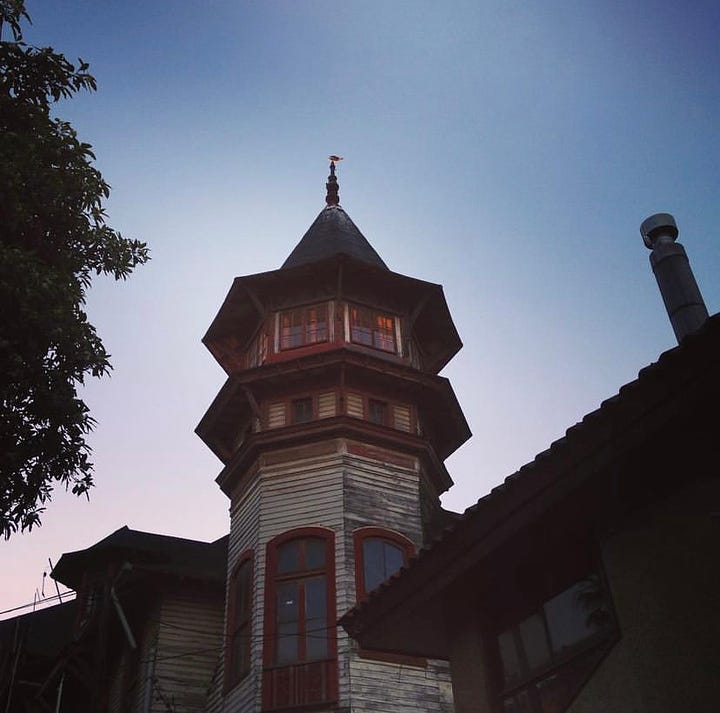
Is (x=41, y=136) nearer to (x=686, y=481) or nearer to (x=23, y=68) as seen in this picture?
(x=23, y=68)

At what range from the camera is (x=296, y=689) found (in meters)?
16.3

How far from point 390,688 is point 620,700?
11.0 m

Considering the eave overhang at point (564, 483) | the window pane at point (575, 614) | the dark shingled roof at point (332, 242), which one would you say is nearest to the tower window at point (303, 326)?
the dark shingled roof at point (332, 242)

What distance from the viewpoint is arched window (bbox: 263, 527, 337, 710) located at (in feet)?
53.6

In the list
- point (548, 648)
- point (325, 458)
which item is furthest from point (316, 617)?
point (548, 648)

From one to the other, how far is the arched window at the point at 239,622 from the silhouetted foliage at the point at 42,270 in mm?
7028

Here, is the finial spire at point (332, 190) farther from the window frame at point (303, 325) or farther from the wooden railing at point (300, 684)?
the wooden railing at point (300, 684)

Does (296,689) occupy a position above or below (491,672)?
above

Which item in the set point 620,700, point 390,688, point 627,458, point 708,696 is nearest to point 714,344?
point 627,458

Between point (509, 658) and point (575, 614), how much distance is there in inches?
39.7

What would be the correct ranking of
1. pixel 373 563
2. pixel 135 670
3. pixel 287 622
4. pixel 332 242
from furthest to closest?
1. pixel 332 242
2. pixel 135 670
3. pixel 373 563
4. pixel 287 622

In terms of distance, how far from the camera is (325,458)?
19.8 m

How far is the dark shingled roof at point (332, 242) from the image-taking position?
25.4m

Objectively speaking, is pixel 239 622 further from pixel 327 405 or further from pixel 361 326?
pixel 361 326
